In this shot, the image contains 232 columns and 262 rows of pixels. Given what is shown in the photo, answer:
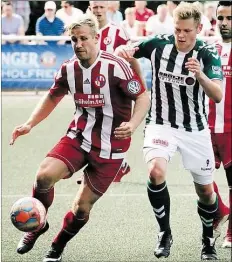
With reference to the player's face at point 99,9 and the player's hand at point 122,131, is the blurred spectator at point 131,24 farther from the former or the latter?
the player's hand at point 122,131

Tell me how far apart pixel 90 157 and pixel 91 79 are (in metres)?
0.61

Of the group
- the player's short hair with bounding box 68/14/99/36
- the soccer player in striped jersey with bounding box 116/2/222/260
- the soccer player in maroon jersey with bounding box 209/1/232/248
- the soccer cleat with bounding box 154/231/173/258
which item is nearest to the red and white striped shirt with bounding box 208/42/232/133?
the soccer player in maroon jersey with bounding box 209/1/232/248

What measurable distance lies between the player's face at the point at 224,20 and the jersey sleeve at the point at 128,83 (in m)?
1.15

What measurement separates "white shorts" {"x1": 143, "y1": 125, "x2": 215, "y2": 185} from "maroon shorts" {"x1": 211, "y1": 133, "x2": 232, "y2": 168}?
568mm

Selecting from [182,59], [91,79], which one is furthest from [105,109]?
[182,59]

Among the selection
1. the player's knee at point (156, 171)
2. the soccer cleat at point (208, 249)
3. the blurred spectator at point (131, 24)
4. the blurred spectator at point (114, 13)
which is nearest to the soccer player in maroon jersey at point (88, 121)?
the player's knee at point (156, 171)

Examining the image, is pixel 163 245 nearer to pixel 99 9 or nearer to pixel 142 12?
pixel 99 9

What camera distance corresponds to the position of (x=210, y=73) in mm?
7324

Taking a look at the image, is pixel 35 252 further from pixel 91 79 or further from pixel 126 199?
pixel 126 199

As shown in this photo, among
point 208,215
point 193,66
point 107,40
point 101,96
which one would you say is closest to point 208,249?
point 208,215

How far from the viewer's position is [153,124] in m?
7.65

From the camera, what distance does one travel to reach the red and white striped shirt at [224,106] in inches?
325

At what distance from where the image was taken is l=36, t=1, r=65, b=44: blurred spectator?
57.7 feet

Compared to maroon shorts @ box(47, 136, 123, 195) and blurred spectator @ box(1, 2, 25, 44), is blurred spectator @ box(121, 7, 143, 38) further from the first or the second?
maroon shorts @ box(47, 136, 123, 195)
